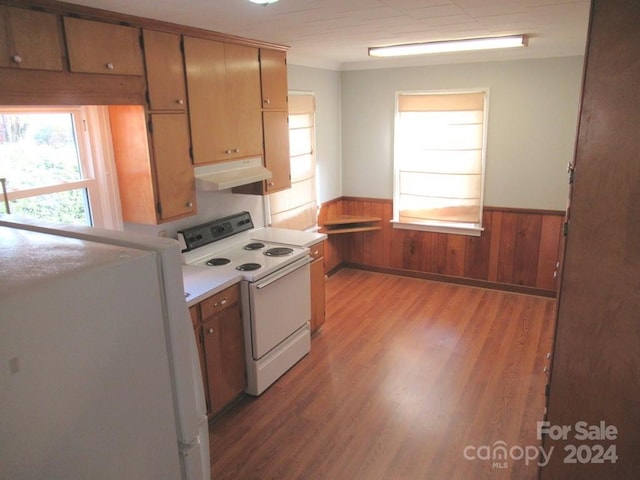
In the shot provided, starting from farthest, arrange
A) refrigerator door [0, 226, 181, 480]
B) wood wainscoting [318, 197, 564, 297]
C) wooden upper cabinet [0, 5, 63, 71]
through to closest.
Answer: wood wainscoting [318, 197, 564, 297] < wooden upper cabinet [0, 5, 63, 71] < refrigerator door [0, 226, 181, 480]

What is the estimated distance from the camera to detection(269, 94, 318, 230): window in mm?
4355

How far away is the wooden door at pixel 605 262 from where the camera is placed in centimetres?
156

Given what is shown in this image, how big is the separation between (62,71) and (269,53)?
1.76 metres

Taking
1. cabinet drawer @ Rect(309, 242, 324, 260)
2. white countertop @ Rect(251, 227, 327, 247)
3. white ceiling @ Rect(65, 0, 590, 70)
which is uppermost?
white ceiling @ Rect(65, 0, 590, 70)

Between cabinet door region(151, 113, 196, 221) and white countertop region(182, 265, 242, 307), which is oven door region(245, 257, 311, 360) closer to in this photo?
white countertop region(182, 265, 242, 307)

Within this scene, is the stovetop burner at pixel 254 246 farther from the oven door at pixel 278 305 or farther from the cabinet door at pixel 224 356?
the cabinet door at pixel 224 356

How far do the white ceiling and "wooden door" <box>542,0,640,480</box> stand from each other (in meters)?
0.92

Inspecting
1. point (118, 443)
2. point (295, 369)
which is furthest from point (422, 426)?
point (118, 443)

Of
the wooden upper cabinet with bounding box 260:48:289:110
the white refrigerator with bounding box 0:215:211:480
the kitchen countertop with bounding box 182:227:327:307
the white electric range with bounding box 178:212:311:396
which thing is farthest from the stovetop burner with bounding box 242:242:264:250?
the white refrigerator with bounding box 0:215:211:480

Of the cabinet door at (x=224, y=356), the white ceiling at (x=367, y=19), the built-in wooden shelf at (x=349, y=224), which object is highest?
the white ceiling at (x=367, y=19)

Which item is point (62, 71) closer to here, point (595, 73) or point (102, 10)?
point (102, 10)

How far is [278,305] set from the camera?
3.21 metres

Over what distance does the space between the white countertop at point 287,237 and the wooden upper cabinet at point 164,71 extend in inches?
52.8

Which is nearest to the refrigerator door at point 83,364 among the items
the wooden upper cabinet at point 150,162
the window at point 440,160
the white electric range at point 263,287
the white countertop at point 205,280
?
the white countertop at point 205,280
